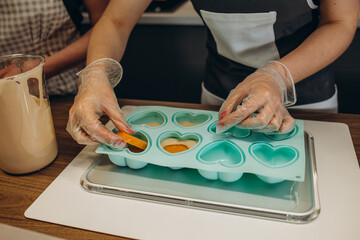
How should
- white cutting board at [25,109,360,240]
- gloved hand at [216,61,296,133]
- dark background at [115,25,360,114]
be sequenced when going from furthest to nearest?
dark background at [115,25,360,114] < gloved hand at [216,61,296,133] < white cutting board at [25,109,360,240]

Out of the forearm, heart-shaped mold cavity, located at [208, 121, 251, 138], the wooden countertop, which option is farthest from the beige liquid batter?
the forearm

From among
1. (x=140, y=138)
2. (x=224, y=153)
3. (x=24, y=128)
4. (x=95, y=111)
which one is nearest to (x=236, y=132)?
(x=224, y=153)

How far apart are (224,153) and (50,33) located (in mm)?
879

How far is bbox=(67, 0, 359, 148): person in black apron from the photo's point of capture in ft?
2.30

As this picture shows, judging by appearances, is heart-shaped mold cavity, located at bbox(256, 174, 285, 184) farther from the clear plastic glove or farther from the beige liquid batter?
the beige liquid batter

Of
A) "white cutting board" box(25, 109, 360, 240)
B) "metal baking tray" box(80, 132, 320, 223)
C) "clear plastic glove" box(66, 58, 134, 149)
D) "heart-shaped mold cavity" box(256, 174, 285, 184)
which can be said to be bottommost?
"white cutting board" box(25, 109, 360, 240)

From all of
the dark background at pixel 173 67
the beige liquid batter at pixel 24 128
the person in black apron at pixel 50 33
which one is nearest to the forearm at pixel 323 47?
the beige liquid batter at pixel 24 128

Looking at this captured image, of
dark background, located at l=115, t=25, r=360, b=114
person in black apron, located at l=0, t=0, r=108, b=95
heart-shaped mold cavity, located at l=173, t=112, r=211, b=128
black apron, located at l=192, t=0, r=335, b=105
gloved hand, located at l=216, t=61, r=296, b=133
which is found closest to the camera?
gloved hand, located at l=216, t=61, r=296, b=133

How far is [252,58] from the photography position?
0.99 m

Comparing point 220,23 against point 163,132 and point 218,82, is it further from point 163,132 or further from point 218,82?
point 163,132

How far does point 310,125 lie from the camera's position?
83 cm

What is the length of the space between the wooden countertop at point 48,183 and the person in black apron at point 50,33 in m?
0.27

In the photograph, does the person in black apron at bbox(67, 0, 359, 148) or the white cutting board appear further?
the person in black apron at bbox(67, 0, 359, 148)

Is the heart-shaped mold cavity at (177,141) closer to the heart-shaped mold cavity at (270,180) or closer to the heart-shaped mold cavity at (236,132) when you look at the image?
the heart-shaped mold cavity at (236,132)
